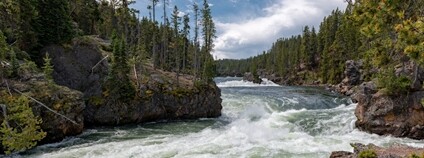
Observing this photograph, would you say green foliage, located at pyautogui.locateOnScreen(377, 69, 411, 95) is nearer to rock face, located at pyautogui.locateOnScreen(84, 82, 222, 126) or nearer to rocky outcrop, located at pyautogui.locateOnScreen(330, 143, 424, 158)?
rocky outcrop, located at pyautogui.locateOnScreen(330, 143, 424, 158)

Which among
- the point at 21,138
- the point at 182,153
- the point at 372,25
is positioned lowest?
the point at 182,153

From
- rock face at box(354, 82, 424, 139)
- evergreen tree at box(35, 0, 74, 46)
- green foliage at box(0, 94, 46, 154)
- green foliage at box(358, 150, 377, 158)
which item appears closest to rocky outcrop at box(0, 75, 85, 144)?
green foliage at box(0, 94, 46, 154)

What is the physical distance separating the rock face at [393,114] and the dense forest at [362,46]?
0.86m

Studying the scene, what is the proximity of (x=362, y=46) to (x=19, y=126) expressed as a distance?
6272 centimetres

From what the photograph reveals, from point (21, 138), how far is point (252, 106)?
2531 cm

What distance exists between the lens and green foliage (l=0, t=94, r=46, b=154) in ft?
54.3

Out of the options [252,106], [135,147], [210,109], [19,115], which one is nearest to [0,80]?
[19,115]

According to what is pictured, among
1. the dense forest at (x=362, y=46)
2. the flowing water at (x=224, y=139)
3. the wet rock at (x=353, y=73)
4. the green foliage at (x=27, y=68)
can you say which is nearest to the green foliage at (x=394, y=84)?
the dense forest at (x=362, y=46)

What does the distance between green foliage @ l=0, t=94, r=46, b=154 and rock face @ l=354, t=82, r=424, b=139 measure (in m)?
21.6

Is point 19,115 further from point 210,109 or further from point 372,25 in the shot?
point 210,109

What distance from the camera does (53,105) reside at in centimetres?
2242

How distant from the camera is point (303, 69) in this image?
105188 millimetres

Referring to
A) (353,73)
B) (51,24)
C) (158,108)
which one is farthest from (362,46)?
(51,24)

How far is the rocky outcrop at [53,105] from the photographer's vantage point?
A: 70.5 feet
